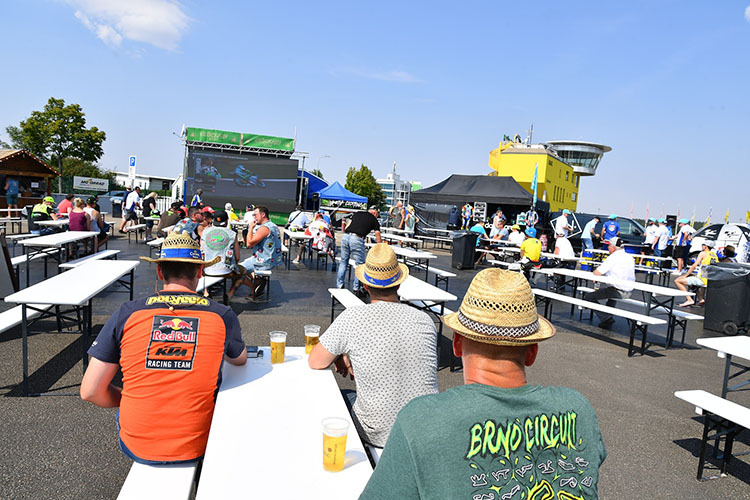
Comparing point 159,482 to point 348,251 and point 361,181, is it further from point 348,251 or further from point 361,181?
point 361,181

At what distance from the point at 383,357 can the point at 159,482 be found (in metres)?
1.12

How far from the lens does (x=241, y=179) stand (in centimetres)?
2903

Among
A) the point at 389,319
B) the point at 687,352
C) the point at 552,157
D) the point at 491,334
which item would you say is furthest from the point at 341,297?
the point at 552,157

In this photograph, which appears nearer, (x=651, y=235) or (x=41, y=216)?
(x=41, y=216)

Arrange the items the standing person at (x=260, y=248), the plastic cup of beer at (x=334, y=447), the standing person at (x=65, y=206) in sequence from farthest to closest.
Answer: the standing person at (x=65, y=206) → the standing person at (x=260, y=248) → the plastic cup of beer at (x=334, y=447)

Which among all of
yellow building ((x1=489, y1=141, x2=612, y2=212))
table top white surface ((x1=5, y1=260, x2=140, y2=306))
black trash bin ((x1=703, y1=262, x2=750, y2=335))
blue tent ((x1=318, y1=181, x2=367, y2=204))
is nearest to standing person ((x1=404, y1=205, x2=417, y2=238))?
blue tent ((x1=318, y1=181, x2=367, y2=204))

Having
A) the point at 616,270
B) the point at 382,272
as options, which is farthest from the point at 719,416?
the point at 616,270

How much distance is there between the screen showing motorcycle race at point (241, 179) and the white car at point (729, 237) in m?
22.1

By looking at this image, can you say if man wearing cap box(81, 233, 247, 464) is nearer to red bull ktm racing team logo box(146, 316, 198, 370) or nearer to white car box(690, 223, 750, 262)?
red bull ktm racing team logo box(146, 316, 198, 370)

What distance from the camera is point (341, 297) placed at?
227 inches

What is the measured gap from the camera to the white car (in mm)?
13740

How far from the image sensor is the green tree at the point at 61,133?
28016mm

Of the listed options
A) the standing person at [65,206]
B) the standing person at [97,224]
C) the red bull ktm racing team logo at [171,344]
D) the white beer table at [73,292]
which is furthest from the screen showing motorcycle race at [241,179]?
the red bull ktm racing team logo at [171,344]

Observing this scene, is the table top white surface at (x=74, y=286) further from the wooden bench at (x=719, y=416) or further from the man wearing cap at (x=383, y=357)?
the wooden bench at (x=719, y=416)
